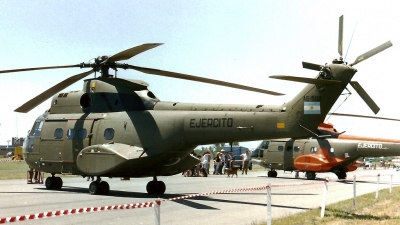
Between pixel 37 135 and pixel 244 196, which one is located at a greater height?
A: pixel 37 135

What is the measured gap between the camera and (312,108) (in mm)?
13398

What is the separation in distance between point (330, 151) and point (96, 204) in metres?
17.9

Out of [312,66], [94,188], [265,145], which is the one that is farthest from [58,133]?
[265,145]

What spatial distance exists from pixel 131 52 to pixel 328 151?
56.0 ft

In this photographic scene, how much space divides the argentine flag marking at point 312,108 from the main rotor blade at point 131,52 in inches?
187

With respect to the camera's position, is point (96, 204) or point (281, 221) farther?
point (96, 204)

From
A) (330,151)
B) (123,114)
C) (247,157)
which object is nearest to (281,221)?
(123,114)

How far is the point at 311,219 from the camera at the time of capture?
11117 mm

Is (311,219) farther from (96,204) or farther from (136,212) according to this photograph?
(96,204)

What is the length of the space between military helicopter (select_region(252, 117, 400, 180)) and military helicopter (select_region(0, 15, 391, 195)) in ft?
41.2

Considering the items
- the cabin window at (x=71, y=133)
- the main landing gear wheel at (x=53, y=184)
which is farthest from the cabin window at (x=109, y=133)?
the main landing gear wheel at (x=53, y=184)

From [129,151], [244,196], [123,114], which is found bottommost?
[244,196]

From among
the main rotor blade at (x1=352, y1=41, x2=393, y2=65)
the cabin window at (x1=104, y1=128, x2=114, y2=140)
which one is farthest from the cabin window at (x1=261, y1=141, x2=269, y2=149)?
the main rotor blade at (x1=352, y1=41, x2=393, y2=65)

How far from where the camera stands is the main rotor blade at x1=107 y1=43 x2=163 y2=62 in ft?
44.3
